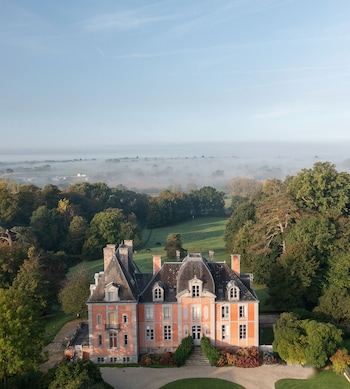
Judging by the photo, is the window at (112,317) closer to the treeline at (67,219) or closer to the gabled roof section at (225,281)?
the gabled roof section at (225,281)

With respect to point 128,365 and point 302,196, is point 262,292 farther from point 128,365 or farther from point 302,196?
point 128,365

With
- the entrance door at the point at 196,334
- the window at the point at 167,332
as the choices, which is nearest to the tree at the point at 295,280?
the entrance door at the point at 196,334

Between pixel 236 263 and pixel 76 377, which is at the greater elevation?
pixel 236 263

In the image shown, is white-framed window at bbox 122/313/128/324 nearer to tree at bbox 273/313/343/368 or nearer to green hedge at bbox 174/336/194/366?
green hedge at bbox 174/336/194/366

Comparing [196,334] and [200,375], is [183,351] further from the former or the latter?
[200,375]

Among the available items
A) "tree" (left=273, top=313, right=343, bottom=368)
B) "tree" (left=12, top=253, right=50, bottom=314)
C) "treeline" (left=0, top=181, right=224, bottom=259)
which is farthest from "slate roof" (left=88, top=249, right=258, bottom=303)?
"treeline" (left=0, top=181, right=224, bottom=259)

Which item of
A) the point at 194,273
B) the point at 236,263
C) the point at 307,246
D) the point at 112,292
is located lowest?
the point at 112,292

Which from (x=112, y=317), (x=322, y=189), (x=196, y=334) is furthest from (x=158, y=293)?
(x=322, y=189)
